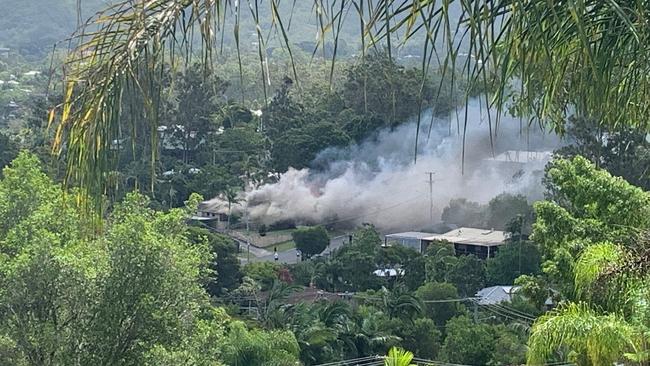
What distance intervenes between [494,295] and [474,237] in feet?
17.1

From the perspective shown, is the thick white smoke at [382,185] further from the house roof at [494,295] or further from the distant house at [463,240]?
the house roof at [494,295]

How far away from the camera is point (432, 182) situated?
26750 mm

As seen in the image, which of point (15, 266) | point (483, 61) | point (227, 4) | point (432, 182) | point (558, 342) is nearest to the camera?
point (483, 61)

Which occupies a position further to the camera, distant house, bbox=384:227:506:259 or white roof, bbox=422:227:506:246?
white roof, bbox=422:227:506:246

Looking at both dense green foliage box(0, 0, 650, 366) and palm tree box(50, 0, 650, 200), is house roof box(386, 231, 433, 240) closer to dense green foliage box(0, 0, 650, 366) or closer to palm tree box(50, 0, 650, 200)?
dense green foliage box(0, 0, 650, 366)

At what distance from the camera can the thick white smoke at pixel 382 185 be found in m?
25.2

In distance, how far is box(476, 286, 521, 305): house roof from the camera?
17344 millimetres

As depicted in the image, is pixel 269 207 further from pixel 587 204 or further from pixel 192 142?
pixel 587 204

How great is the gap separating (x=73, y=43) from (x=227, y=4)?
20cm

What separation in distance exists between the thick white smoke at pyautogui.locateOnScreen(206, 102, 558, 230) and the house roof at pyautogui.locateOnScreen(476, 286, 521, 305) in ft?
21.0

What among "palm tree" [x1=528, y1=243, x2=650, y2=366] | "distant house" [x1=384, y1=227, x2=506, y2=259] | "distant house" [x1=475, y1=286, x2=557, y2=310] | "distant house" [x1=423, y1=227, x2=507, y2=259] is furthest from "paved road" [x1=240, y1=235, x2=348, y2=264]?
"palm tree" [x1=528, y1=243, x2=650, y2=366]

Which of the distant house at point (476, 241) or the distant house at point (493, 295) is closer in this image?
the distant house at point (493, 295)

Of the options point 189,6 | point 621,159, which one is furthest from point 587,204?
point 621,159

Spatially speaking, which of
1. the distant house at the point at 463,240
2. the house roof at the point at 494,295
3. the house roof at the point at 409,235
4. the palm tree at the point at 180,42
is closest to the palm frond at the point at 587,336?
the palm tree at the point at 180,42
